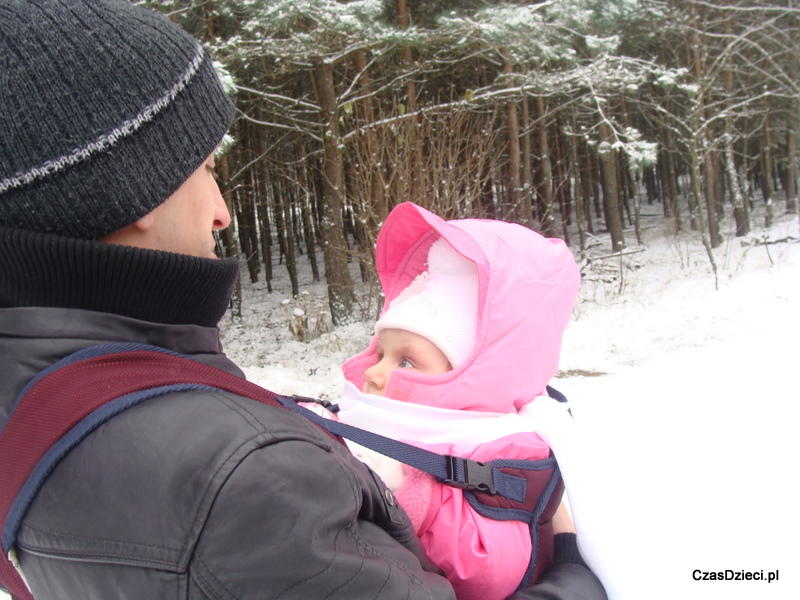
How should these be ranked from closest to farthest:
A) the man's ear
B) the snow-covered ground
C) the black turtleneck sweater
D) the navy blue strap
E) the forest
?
the black turtleneck sweater → the man's ear → the navy blue strap → the snow-covered ground → the forest

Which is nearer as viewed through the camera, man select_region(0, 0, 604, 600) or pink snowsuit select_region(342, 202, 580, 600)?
man select_region(0, 0, 604, 600)

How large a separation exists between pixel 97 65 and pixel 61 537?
69 cm

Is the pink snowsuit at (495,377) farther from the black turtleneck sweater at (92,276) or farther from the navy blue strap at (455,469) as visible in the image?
the black turtleneck sweater at (92,276)

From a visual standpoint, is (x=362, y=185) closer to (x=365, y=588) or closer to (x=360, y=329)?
(x=360, y=329)

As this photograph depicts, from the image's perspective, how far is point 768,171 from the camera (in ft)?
74.5

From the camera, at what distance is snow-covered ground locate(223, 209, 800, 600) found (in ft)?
5.19

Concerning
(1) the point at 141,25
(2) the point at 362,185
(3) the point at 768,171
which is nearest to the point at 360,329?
(2) the point at 362,185

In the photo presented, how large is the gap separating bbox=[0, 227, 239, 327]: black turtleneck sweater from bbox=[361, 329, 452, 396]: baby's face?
102 centimetres

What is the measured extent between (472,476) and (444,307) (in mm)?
620

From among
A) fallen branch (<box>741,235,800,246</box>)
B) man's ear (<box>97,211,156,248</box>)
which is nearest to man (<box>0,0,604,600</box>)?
man's ear (<box>97,211,156,248</box>)

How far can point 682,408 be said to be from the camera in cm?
536

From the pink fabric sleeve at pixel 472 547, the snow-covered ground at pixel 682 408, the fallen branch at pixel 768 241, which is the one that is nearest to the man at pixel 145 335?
the pink fabric sleeve at pixel 472 547

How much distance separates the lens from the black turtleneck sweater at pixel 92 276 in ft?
2.64

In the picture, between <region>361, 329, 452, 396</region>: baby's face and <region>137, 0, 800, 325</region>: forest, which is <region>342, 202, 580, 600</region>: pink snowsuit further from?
<region>137, 0, 800, 325</region>: forest
